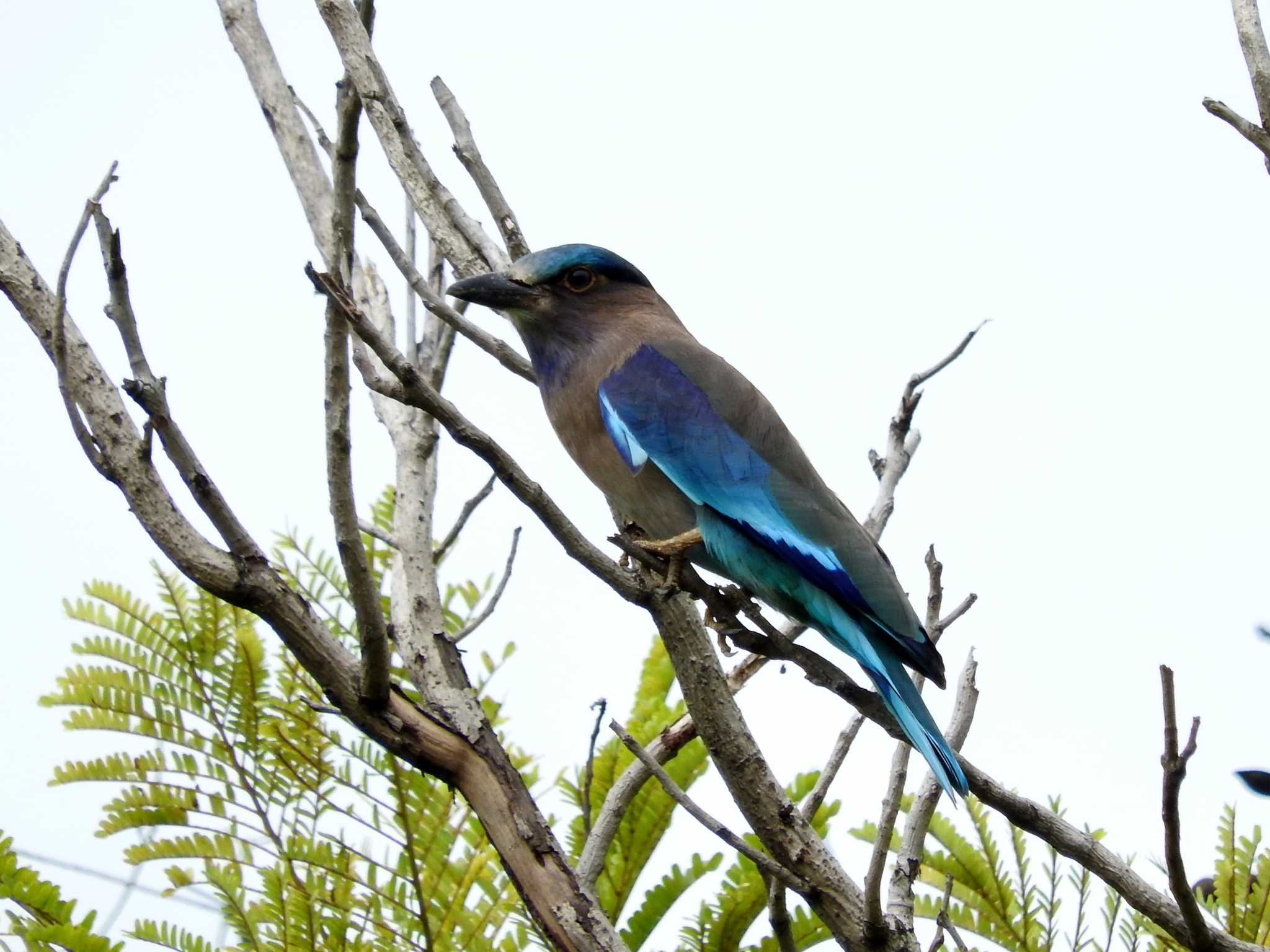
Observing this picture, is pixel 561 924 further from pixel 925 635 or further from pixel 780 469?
pixel 780 469

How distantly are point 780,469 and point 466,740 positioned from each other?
1465mm

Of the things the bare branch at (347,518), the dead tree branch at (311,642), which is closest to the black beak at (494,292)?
the bare branch at (347,518)

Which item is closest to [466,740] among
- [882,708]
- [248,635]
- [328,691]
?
[328,691]

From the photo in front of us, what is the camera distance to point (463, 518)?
4859mm

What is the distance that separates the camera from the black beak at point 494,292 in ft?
14.9

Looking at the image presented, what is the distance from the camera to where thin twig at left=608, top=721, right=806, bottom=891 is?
3041 mm

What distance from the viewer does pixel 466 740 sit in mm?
3672

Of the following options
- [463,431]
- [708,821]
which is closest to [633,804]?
[708,821]

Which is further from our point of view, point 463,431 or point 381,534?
point 381,534

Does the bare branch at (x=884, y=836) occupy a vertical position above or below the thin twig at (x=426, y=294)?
below

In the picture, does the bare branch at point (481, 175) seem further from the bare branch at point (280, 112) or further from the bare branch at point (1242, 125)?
the bare branch at point (1242, 125)

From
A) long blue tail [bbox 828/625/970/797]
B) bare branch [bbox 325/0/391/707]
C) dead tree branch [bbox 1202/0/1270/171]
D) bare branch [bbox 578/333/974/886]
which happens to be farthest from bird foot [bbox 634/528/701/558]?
dead tree branch [bbox 1202/0/1270/171]

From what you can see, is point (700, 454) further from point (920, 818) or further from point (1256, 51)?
point (1256, 51)

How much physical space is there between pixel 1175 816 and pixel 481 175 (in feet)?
9.92
